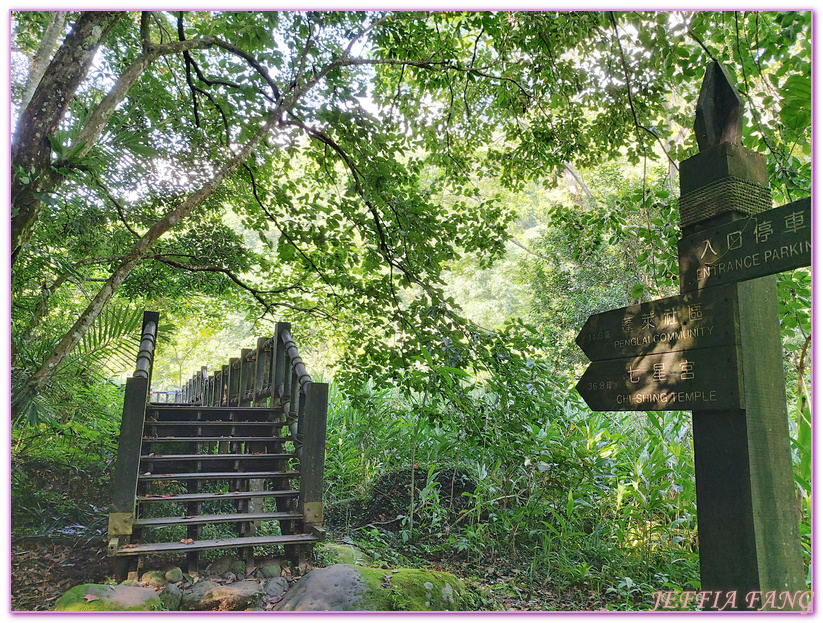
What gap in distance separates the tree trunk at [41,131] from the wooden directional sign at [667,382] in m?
2.85

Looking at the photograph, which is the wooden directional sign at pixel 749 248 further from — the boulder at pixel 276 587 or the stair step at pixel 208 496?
the stair step at pixel 208 496

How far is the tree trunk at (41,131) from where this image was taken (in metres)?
2.75

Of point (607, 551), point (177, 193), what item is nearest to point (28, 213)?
point (177, 193)

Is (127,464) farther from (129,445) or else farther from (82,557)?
(82,557)

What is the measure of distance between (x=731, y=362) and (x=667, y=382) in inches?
9.2

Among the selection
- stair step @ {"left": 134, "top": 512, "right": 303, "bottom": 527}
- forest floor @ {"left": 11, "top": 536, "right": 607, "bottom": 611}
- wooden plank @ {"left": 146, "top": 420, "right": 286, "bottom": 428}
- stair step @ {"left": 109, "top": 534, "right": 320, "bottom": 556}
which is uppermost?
wooden plank @ {"left": 146, "top": 420, "right": 286, "bottom": 428}

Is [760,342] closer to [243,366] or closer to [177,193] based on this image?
[177,193]

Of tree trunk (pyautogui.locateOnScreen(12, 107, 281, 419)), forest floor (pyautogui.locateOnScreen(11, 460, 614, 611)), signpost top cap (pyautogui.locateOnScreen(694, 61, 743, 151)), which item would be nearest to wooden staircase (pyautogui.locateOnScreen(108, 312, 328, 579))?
forest floor (pyautogui.locateOnScreen(11, 460, 614, 611))

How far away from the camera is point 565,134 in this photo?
16.3 ft

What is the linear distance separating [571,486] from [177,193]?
4608mm

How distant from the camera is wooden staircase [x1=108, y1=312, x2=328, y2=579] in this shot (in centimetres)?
402

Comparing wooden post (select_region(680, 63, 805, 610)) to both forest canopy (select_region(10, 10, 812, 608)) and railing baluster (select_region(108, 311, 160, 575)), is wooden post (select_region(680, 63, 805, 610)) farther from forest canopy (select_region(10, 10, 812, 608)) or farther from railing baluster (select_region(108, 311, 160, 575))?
railing baluster (select_region(108, 311, 160, 575))

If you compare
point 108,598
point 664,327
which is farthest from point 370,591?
point 664,327

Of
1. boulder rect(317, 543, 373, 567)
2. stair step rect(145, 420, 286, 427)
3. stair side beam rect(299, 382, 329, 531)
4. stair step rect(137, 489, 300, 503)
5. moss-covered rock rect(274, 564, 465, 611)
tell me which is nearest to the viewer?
moss-covered rock rect(274, 564, 465, 611)
